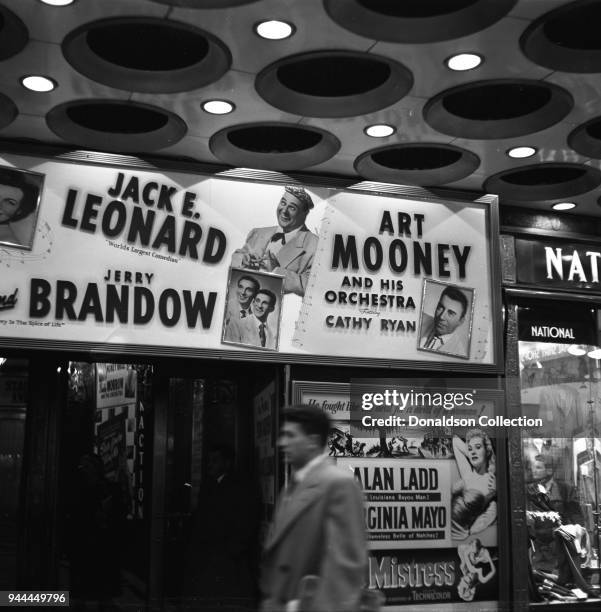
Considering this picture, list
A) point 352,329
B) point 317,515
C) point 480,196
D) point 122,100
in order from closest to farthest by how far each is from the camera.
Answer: point 317,515, point 122,100, point 352,329, point 480,196

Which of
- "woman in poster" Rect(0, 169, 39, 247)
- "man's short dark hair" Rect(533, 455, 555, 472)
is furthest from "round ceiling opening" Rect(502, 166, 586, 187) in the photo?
"woman in poster" Rect(0, 169, 39, 247)

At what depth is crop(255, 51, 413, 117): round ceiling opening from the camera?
5336mm

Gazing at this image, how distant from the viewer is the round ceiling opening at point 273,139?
6312mm

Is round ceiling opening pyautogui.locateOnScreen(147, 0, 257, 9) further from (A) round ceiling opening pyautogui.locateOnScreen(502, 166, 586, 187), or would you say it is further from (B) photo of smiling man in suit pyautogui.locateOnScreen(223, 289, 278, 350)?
(A) round ceiling opening pyautogui.locateOnScreen(502, 166, 586, 187)

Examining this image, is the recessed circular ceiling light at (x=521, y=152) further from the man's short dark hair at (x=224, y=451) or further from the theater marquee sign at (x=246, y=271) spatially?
the man's short dark hair at (x=224, y=451)

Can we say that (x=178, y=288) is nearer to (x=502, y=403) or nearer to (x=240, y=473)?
(x=240, y=473)

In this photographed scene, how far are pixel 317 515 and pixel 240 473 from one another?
13.8 ft

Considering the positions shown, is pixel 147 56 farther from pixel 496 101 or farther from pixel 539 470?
pixel 539 470

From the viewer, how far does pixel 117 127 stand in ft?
20.3

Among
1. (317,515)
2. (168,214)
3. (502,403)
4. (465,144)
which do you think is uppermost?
(465,144)

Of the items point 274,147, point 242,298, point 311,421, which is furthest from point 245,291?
point 311,421

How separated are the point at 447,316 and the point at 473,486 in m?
1.44

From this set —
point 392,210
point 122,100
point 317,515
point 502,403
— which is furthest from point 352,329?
point 317,515

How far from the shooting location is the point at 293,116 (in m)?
5.76
